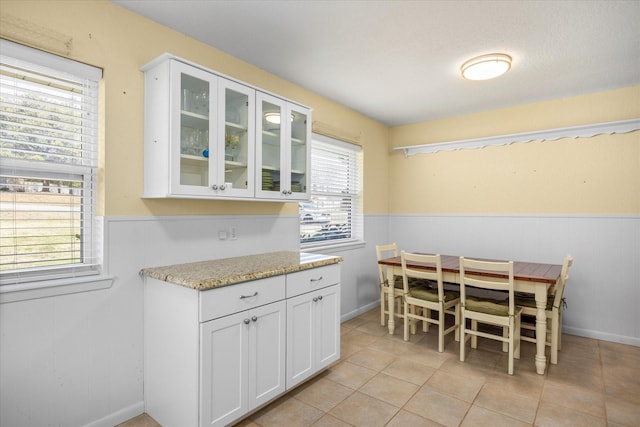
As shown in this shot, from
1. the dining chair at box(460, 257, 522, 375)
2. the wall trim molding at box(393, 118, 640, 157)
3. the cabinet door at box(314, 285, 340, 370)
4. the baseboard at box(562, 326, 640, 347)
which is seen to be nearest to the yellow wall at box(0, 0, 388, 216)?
the cabinet door at box(314, 285, 340, 370)

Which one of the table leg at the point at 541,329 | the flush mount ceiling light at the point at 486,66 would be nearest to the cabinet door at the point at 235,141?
the flush mount ceiling light at the point at 486,66

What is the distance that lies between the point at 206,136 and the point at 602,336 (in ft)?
13.6

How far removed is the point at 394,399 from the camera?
2.33m

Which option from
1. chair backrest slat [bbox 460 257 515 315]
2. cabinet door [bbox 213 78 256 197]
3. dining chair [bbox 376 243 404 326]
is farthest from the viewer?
dining chair [bbox 376 243 404 326]

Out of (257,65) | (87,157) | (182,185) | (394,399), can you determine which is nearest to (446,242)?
(394,399)

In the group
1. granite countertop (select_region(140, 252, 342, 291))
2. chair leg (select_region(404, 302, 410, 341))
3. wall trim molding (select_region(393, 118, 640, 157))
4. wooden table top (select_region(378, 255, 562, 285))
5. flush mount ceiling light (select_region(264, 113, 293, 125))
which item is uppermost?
wall trim molding (select_region(393, 118, 640, 157))

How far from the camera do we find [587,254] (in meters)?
3.48

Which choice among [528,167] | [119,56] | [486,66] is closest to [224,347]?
[119,56]

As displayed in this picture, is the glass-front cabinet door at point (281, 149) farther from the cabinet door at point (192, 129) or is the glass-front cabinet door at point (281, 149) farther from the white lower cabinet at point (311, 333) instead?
the white lower cabinet at point (311, 333)

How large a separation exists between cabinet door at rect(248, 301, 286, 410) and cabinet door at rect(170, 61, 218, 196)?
85 centimetres

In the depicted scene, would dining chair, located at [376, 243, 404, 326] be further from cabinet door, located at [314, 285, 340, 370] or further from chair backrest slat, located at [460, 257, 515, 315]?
cabinet door, located at [314, 285, 340, 370]

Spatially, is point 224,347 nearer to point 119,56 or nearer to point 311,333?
point 311,333

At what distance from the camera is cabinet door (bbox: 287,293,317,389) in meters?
2.29

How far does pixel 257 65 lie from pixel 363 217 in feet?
7.27
